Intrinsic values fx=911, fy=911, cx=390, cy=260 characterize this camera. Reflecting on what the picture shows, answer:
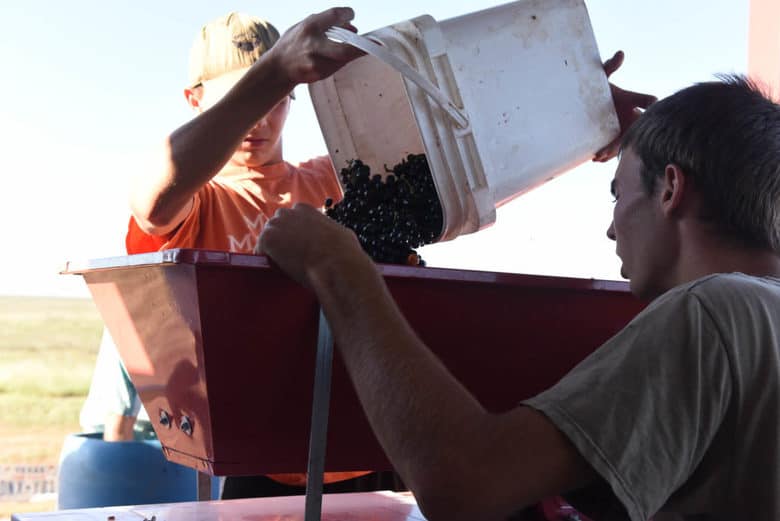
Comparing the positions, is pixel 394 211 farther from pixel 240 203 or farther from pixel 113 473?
pixel 113 473

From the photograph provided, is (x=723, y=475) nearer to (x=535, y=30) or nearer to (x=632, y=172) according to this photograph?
(x=632, y=172)

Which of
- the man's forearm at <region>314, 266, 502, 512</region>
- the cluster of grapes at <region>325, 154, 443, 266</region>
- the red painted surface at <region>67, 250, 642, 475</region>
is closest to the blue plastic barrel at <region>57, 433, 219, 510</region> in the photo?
the red painted surface at <region>67, 250, 642, 475</region>

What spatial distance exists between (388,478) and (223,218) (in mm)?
660

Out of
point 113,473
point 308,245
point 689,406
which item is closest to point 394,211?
point 308,245

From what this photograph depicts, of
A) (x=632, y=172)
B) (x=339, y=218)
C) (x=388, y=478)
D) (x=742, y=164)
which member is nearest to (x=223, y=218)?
(x=339, y=218)

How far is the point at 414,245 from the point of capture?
134 cm

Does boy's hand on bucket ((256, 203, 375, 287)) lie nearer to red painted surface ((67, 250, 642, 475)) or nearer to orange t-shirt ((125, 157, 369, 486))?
red painted surface ((67, 250, 642, 475))

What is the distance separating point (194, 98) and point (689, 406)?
1.32 m

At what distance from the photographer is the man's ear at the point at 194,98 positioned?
185 cm

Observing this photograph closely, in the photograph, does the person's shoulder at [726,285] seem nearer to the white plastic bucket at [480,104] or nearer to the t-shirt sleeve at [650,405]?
the t-shirt sleeve at [650,405]

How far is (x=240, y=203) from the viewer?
1.78m

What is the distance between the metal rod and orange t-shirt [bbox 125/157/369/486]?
22.2 inches

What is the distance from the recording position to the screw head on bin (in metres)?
1.24

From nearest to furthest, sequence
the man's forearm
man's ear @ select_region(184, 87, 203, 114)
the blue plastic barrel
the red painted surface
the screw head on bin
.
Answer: the man's forearm
the red painted surface
the screw head on bin
man's ear @ select_region(184, 87, 203, 114)
the blue plastic barrel
